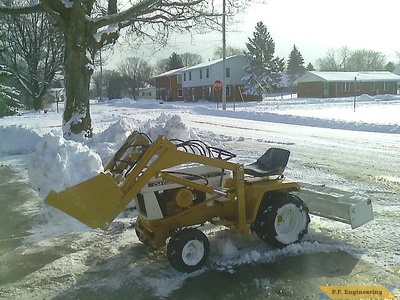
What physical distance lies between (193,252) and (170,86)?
73844mm

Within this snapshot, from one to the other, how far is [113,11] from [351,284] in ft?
41.4

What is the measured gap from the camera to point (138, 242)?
5773mm

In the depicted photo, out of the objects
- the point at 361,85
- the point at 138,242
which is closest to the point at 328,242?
the point at 138,242

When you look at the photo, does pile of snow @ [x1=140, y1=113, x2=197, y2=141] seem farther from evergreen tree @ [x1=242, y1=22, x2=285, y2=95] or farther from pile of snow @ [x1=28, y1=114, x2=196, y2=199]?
evergreen tree @ [x1=242, y1=22, x2=285, y2=95]

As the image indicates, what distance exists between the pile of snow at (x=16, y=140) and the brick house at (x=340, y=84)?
54253 mm

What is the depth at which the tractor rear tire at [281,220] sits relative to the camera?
5.25 metres

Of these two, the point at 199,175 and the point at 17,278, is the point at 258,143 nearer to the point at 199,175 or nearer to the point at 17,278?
the point at 199,175

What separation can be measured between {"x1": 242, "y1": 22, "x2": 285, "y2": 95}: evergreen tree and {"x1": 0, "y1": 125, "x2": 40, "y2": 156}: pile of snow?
47286 mm

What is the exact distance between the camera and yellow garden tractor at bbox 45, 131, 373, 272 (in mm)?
4504

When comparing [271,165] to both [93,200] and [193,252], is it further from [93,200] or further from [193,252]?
[93,200]

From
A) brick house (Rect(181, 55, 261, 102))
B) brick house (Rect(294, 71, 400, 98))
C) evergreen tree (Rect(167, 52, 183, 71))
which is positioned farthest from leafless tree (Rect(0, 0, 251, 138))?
evergreen tree (Rect(167, 52, 183, 71))

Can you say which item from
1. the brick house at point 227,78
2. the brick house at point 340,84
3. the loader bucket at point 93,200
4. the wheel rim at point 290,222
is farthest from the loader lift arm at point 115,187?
the brick house at point 340,84

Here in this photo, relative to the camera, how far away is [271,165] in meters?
5.64

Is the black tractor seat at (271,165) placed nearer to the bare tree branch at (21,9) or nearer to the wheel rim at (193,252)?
the wheel rim at (193,252)
